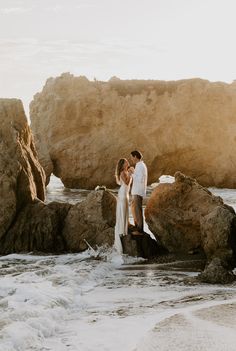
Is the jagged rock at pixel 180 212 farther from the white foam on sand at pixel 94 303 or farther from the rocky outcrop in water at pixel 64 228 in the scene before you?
the white foam on sand at pixel 94 303

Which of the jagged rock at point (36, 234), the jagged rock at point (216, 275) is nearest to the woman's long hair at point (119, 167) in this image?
the jagged rock at point (36, 234)

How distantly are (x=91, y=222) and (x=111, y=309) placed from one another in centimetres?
502

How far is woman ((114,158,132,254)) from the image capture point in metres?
11.2

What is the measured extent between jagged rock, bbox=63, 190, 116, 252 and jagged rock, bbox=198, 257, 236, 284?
10.6 ft

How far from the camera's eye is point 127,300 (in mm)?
7566

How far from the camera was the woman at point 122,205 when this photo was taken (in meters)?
11.2

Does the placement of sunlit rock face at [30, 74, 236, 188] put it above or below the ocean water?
above

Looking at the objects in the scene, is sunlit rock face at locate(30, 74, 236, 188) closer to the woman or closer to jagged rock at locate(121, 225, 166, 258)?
the woman

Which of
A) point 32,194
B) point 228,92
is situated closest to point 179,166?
point 228,92

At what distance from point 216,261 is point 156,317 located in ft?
9.22

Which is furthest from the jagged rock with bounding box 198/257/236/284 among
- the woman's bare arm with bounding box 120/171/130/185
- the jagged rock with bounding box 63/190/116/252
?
the jagged rock with bounding box 63/190/116/252

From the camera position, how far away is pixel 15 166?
12.6 metres

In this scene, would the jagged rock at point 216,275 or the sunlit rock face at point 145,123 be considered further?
the sunlit rock face at point 145,123

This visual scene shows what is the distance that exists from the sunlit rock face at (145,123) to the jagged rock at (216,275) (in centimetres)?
2908
